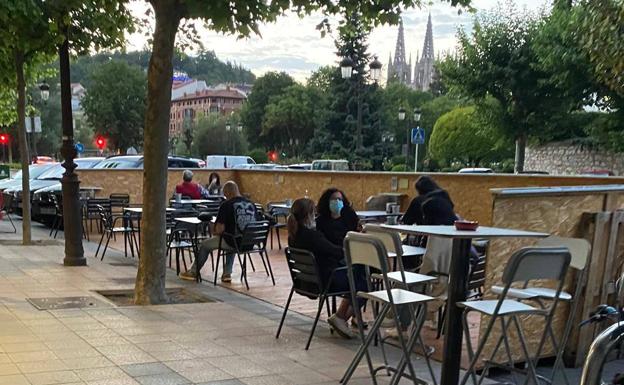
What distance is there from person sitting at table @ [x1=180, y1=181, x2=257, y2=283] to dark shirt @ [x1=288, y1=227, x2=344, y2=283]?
2.71 metres

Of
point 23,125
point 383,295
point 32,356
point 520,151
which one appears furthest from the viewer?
point 520,151

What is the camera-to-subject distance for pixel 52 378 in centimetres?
476

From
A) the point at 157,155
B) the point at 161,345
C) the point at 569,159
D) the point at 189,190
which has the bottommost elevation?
the point at 161,345

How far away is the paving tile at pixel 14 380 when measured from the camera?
15.1ft

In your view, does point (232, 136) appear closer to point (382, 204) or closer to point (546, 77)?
point (546, 77)

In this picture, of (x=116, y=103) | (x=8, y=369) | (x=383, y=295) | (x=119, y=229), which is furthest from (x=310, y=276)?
(x=116, y=103)

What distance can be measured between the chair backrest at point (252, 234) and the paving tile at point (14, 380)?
431 centimetres

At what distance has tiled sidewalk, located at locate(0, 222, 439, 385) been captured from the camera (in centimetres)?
499

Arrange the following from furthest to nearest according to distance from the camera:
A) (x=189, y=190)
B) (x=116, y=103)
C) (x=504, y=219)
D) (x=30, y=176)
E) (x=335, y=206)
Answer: (x=116, y=103) → (x=30, y=176) → (x=189, y=190) → (x=335, y=206) → (x=504, y=219)

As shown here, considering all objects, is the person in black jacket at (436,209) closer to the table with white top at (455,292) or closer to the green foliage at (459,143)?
the table with white top at (455,292)

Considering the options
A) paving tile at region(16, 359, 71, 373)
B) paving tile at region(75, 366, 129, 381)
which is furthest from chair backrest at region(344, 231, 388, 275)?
paving tile at region(16, 359, 71, 373)

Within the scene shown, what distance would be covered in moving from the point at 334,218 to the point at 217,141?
198 ft

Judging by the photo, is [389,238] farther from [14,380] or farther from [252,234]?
[252,234]

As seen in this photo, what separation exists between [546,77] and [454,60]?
12.9ft
